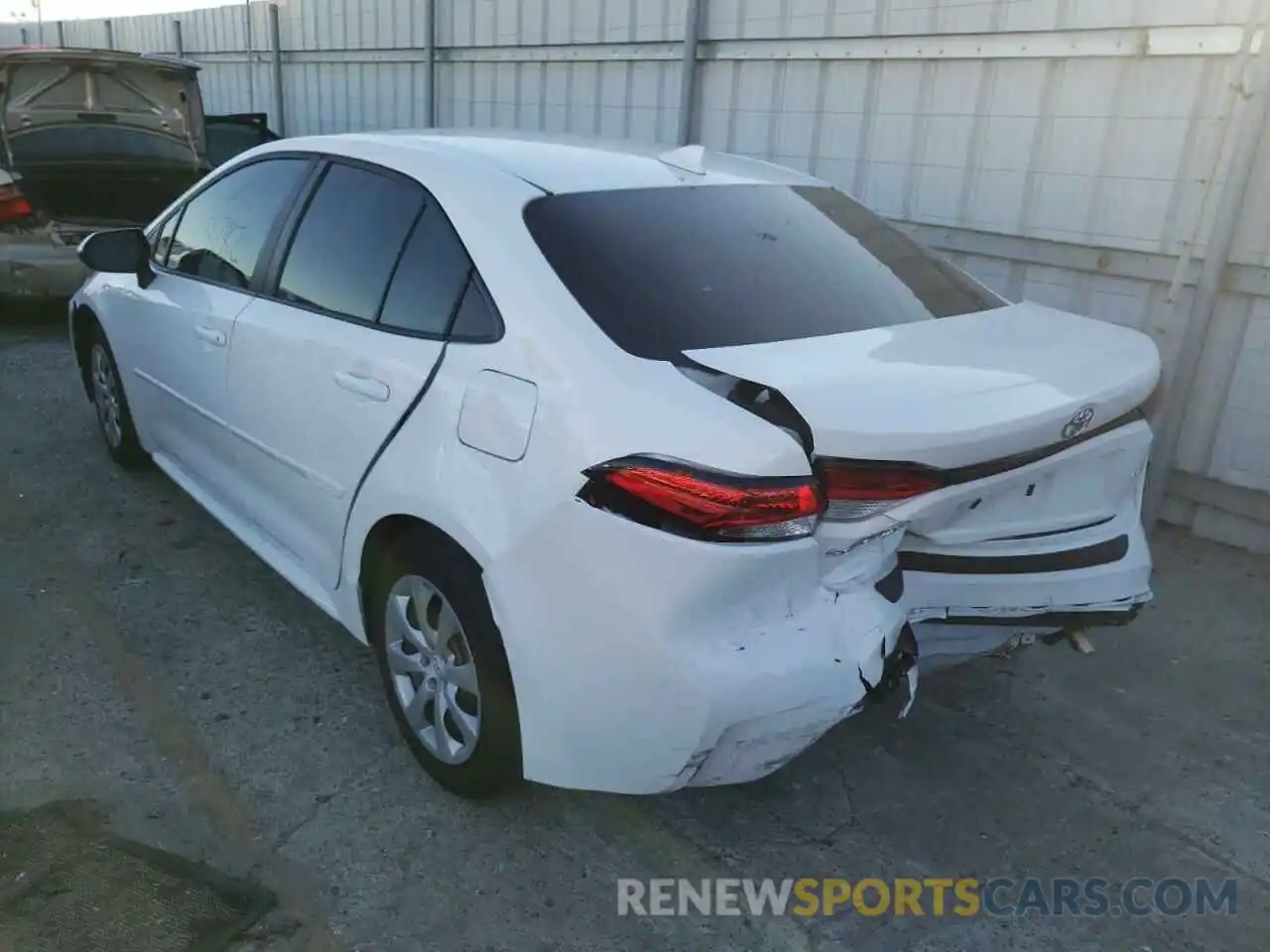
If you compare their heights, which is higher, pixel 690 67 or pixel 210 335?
pixel 690 67

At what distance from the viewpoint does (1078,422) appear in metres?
2.29

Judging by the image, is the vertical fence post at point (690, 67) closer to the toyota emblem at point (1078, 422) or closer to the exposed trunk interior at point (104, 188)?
the exposed trunk interior at point (104, 188)

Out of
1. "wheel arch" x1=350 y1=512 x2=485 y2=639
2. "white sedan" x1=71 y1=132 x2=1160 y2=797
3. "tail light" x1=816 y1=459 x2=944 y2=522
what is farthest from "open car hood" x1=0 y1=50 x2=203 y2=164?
"tail light" x1=816 y1=459 x2=944 y2=522

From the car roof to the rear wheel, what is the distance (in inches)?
70.7

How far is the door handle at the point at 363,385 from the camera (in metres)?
2.62

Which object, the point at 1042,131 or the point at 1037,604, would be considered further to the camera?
the point at 1042,131

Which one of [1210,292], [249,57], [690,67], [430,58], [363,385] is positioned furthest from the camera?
[249,57]

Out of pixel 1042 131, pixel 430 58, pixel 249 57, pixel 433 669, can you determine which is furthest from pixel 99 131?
pixel 433 669

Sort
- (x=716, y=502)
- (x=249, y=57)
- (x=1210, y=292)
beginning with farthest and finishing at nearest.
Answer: (x=249, y=57) < (x=1210, y=292) < (x=716, y=502)

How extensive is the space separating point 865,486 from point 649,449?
1.48ft

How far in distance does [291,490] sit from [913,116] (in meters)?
3.83

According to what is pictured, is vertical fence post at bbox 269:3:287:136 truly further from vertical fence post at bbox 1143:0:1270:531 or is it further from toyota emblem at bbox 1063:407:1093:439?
toyota emblem at bbox 1063:407:1093:439

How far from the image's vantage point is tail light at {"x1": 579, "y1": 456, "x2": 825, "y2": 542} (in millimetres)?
1987

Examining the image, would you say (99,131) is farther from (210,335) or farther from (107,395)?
(210,335)
